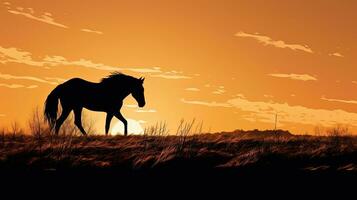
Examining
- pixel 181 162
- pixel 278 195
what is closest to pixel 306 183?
pixel 278 195

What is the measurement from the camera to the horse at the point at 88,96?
21453 millimetres

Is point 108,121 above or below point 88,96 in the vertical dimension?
below

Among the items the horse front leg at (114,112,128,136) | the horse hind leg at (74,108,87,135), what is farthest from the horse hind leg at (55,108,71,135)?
the horse front leg at (114,112,128,136)

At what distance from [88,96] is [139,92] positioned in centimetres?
196

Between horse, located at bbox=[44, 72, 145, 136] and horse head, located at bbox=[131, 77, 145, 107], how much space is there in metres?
0.30

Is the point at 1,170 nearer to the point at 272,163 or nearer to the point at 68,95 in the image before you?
the point at 272,163

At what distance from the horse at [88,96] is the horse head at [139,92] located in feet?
0.97

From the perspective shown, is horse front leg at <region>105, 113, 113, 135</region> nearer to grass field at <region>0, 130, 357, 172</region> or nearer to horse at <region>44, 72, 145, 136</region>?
horse at <region>44, 72, 145, 136</region>

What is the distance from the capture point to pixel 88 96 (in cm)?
2156

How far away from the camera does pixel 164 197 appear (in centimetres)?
920

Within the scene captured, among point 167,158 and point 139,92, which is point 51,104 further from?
point 167,158

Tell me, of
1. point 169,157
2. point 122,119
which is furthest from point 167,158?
point 122,119

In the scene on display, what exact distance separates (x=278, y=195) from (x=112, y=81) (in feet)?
41.6

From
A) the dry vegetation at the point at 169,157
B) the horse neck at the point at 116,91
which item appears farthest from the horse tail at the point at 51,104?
the dry vegetation at the point at 169,157
